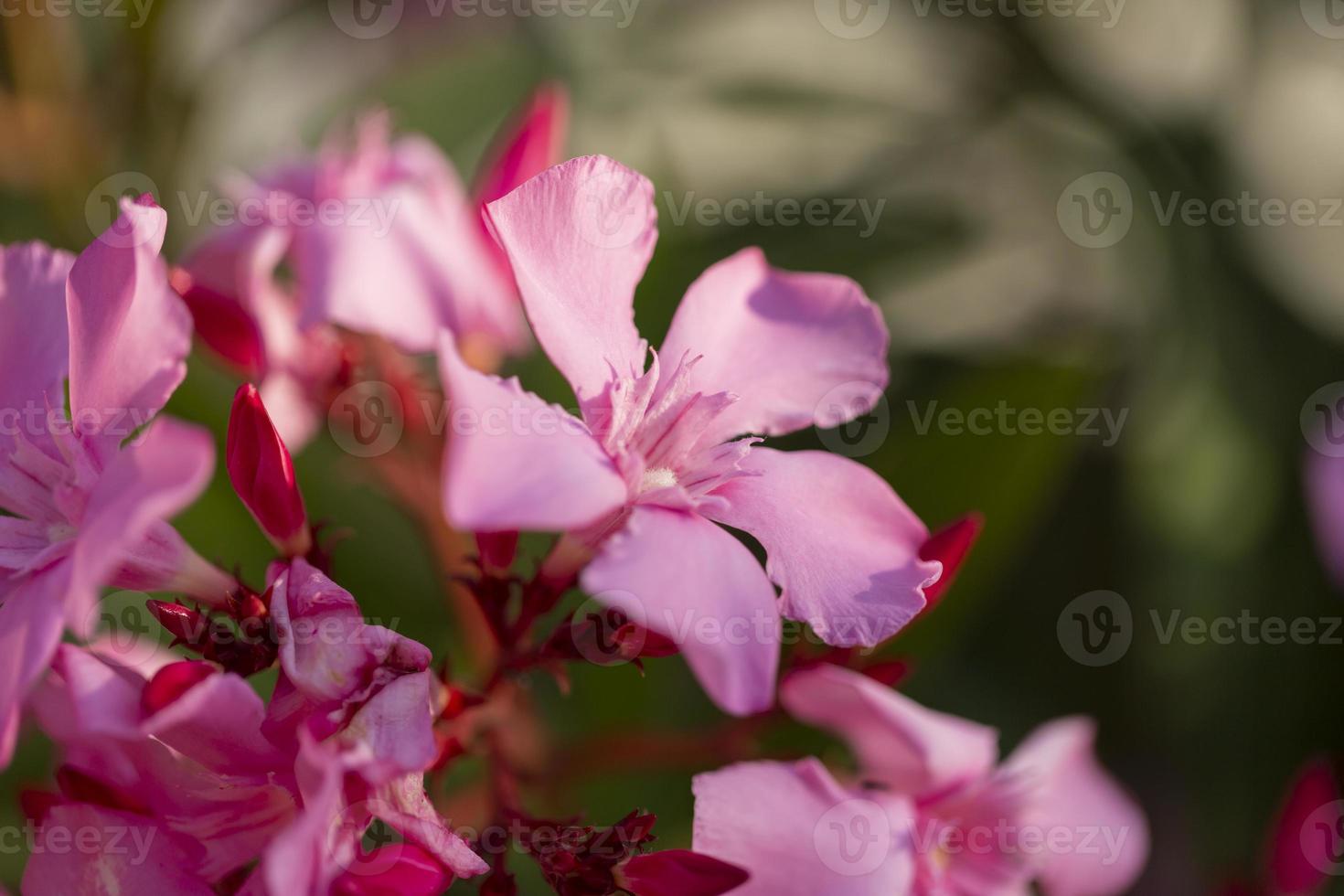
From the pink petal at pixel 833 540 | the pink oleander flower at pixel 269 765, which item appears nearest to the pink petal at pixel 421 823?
the pink oleander flower at pixel 269 765

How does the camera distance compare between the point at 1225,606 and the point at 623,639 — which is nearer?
the point at 623,639

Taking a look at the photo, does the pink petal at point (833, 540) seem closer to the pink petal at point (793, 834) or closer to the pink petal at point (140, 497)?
the pink petal at point (793, 834)

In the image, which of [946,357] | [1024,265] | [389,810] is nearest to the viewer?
[389,810]

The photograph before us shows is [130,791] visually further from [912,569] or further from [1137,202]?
[1137,202]

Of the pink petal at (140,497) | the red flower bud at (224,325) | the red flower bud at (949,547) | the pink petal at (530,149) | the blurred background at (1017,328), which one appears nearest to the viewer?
the pink petal at (140,497)

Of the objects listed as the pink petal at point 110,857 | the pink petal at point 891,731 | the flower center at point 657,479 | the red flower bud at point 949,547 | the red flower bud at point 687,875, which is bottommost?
the pink petal at point 110,857

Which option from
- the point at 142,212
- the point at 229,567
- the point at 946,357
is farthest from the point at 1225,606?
the point at 142,212

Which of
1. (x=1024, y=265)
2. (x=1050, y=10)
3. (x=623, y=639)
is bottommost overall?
(x=623, y=639)
